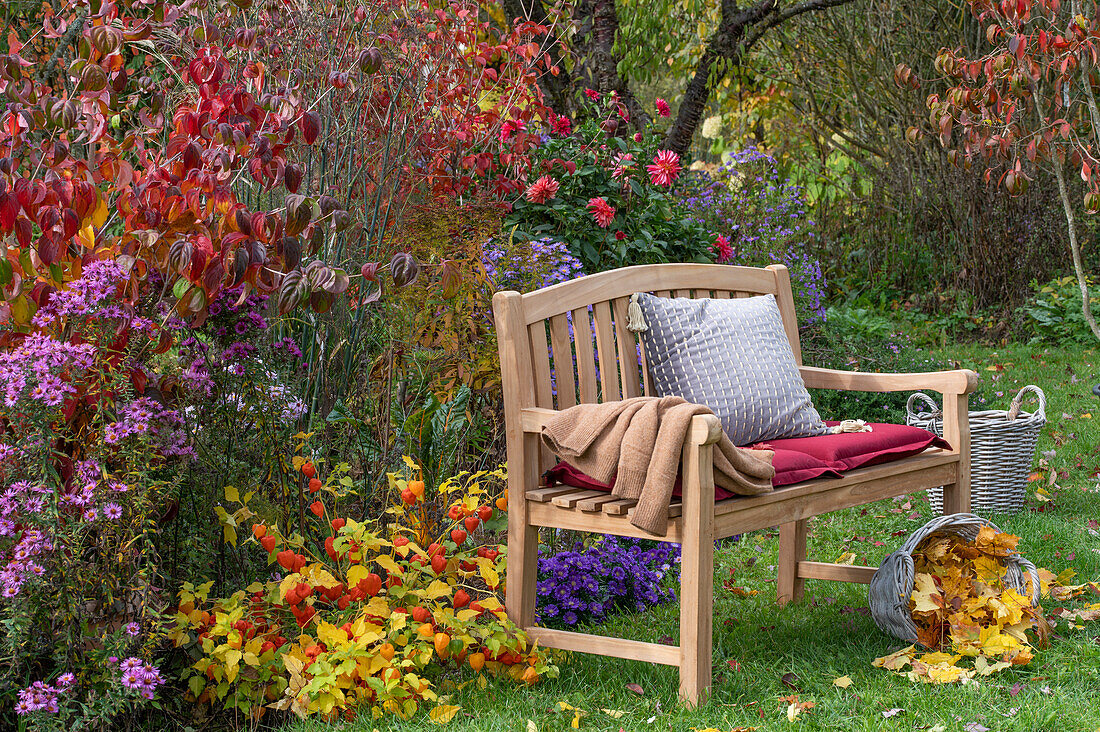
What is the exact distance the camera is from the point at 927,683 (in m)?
2.72

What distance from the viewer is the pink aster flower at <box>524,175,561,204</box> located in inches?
183

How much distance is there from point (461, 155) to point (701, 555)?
257cm

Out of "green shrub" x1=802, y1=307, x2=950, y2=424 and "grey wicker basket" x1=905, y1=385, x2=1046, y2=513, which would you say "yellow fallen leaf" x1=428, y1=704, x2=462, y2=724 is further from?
"green shrub" x1=802, y1=307, x2=950, y2=424

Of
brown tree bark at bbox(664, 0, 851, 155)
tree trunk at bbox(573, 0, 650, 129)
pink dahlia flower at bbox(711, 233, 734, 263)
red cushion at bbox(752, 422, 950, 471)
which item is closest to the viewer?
red cushion at bbox(752, 422, 950, 471)

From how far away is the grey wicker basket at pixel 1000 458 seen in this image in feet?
14.5

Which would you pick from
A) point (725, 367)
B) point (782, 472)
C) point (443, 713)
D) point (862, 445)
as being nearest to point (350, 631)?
point (443, 713)

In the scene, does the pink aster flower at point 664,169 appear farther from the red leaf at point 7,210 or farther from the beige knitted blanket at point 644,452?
the red leaf at point 7,210

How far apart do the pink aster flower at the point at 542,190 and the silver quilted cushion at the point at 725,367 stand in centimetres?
155

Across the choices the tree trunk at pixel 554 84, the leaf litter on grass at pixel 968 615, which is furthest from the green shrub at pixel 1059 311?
the leaf litter on grass at pixel 968 615

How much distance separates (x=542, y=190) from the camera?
4668 mm

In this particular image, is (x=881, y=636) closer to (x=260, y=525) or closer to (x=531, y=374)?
(x=531, y=374)

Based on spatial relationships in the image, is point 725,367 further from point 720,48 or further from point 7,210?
point 720,48

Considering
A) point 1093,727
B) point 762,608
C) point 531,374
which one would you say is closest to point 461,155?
point 531,374

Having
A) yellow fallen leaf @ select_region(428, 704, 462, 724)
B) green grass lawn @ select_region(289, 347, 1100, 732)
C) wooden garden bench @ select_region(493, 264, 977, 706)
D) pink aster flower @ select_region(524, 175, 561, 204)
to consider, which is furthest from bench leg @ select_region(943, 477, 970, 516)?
pink aster flower @ select_region(524, 175, 561, 204)
